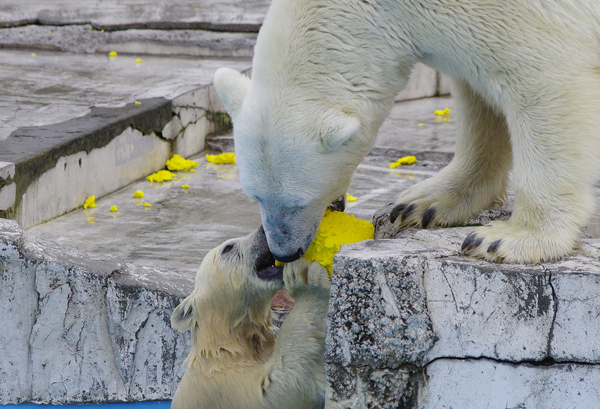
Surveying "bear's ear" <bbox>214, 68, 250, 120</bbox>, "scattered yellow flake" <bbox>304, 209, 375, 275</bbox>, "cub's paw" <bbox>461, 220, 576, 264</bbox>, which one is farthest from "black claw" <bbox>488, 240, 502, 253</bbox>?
"bear's ear" <bbox>214, 68, 250, 120</bbox>

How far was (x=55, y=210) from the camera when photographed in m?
4.62

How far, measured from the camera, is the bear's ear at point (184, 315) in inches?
109

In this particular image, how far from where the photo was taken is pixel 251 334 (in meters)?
2.86

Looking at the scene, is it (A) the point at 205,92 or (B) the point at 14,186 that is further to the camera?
(A) the point at 205,92

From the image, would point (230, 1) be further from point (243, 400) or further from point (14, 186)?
point (243, 400)

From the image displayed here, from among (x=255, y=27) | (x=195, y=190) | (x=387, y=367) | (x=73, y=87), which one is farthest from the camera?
(x=255, y=27)

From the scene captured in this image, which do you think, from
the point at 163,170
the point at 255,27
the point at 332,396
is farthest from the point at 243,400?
the point at 255,27

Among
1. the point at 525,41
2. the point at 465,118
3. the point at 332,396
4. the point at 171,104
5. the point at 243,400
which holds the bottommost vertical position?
the point at 243,400

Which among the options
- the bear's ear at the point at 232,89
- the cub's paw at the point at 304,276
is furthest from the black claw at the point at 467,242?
the bear's ear at the point at 232,89

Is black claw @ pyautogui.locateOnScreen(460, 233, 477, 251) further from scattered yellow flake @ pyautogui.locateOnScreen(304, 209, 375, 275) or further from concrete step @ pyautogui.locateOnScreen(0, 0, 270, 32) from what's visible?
concrete step @ pyautogui.locateOnScreen(0, 0, 270, 32)

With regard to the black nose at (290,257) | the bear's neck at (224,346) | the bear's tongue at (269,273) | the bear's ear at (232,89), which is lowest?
the bear's neck at (224,346)

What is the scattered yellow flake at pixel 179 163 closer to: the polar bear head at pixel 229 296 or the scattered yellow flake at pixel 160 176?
the scattered yellow flake at pixel 160 176

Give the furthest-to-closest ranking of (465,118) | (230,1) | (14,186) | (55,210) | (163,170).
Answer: (230,1) < (163,170) < (55,210) < (14,186) < (465,118)

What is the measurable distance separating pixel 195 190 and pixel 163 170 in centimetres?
65
